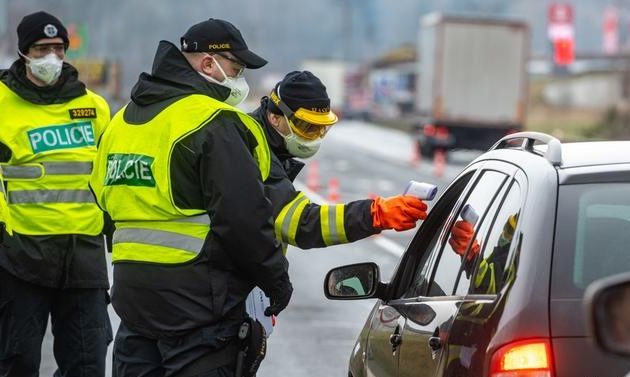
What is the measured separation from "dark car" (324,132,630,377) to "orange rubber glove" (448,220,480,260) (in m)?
0.02

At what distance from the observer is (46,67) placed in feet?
20.9

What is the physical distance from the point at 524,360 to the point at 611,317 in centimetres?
107

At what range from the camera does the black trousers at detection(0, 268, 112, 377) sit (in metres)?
6.21

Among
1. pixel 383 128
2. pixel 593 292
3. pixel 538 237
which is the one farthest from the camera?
pixel 383 128

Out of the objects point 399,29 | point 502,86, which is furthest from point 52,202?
point 399,29

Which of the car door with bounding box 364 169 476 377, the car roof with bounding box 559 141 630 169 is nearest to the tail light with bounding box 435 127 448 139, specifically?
the car door with bounding box 364 169 476 377

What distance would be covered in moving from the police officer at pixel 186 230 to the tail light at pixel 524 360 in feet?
4.18

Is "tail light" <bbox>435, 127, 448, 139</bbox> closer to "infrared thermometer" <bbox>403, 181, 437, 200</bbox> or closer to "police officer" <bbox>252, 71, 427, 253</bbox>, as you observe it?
"police officer" <bbox>252, 71, 427, 253</bbox>

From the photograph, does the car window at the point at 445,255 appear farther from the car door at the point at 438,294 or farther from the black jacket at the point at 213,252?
the black jacket at the point at 213,252

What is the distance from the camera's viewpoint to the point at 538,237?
336 centimetres

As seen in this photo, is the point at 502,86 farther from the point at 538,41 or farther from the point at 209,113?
the point at 538,41

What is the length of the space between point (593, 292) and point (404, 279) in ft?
8.98

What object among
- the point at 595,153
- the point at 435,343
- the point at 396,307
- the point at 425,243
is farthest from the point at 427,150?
the point at 435,343

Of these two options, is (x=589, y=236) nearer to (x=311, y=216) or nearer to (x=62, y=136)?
(x=311, y=216)
